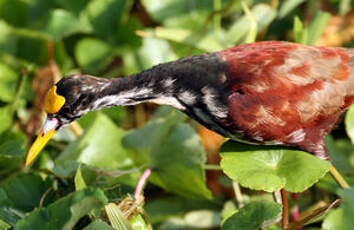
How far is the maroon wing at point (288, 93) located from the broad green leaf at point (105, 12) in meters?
1.17

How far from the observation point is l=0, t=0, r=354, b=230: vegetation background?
1703 millimetres

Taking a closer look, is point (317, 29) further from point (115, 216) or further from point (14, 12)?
point (14, 12)

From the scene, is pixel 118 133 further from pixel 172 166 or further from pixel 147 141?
pixel 172 166

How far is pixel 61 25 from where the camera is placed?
3.00 m

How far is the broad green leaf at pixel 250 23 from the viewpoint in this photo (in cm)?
269

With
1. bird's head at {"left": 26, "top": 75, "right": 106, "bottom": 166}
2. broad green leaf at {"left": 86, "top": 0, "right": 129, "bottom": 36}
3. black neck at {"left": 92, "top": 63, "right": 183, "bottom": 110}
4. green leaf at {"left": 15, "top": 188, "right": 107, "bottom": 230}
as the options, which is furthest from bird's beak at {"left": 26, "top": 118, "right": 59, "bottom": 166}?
broad green leaf at {"left": 86, "top": 0, "right": 129, "bottom": 36}

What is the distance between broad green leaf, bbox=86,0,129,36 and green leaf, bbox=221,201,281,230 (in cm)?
156

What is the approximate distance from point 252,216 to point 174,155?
1.91ft

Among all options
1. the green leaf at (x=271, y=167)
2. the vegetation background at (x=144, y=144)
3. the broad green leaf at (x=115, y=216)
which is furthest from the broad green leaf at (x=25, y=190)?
the green leaf at (x=271, y=167)

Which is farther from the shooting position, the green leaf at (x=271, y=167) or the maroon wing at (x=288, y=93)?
the maroon wing at (x=288, y=93)

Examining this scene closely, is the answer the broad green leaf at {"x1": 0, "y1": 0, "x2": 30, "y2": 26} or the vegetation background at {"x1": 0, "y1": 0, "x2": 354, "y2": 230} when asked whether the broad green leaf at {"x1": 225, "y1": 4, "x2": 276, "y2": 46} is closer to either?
the vegetation background at {"x1": 0, "y1": 0, "x2": 354, "y2": 230}

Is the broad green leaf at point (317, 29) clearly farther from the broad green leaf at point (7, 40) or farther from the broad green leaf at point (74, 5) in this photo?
the broad green leaf at point (7, 40)

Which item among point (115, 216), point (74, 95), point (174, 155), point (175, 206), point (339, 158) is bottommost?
point (175, 206)

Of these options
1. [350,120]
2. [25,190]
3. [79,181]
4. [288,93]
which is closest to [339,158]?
[350,120]
